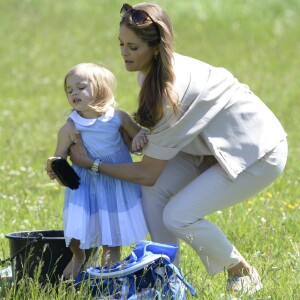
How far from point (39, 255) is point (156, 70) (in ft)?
4.00

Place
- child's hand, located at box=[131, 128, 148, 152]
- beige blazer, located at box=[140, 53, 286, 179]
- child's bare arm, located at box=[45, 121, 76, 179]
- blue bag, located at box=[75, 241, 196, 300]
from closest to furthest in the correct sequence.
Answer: blue bag, located at box=[75, 241, 196, 300], beige blazer, located at box=[140, 53, 286, 179], child's hand, located at box=[131, 128, 148, 152], child's bare arm, located at box=[45, 121, 76, 179]

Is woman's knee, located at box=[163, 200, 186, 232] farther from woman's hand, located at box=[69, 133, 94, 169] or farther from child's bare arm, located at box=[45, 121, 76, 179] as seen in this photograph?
child's bare arm, located at box=[45, 121, 76, 179]

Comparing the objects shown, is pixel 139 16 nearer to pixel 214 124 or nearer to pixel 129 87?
pixel 214 124

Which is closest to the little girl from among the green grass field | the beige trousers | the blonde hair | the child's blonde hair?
the child's blonde hair

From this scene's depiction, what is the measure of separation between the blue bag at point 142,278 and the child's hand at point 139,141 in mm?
580

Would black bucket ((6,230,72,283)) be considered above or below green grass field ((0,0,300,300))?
above

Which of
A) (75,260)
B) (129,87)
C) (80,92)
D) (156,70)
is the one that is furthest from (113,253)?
(129,87)

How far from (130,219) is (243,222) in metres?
1.78

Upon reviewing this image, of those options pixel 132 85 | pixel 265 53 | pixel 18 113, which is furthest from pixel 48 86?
pixel 265 53

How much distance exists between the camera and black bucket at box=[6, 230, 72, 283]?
17.1ft

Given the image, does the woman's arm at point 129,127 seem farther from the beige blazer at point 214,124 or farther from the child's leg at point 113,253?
the child's leg at point 113,253

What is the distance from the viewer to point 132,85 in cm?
1463

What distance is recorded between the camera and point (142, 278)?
487 cm

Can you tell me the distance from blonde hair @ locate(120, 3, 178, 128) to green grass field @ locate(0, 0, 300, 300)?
0.93 m
